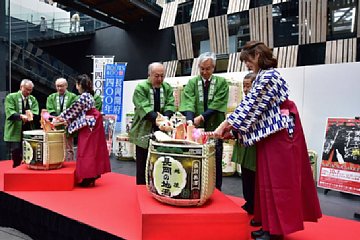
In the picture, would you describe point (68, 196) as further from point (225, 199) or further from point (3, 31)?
point (3, 31)

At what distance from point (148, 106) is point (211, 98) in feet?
1.77

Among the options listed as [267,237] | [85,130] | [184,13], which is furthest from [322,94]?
[184,13]

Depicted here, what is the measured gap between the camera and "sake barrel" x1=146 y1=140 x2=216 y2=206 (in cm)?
183

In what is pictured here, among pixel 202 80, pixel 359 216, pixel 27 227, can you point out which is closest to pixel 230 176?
pixel 359 216

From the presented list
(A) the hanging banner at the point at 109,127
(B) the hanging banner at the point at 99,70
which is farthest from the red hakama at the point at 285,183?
(B) the hanging banner at the point at 99,70

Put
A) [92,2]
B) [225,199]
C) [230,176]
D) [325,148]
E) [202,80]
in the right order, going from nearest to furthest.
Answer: [225,199] → [202,80] → [325,148] → [230,176] → [92,2]

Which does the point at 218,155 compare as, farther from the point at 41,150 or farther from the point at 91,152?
the point at 41,150

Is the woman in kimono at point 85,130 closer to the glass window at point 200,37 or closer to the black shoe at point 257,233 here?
the black shoe at point 257,233

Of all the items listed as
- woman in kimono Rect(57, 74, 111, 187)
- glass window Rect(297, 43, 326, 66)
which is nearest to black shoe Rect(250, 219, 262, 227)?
woman in kimono Rect(57, 74, 111, 187)

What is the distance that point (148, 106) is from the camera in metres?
2.65

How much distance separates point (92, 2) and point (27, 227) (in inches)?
264

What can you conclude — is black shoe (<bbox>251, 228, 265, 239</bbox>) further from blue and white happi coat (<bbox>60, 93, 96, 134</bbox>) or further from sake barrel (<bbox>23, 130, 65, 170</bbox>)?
sake barrel (<bbox>23, 130, 65, 170</bbox>)

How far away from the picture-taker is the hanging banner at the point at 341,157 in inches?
137

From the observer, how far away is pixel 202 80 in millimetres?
2660
